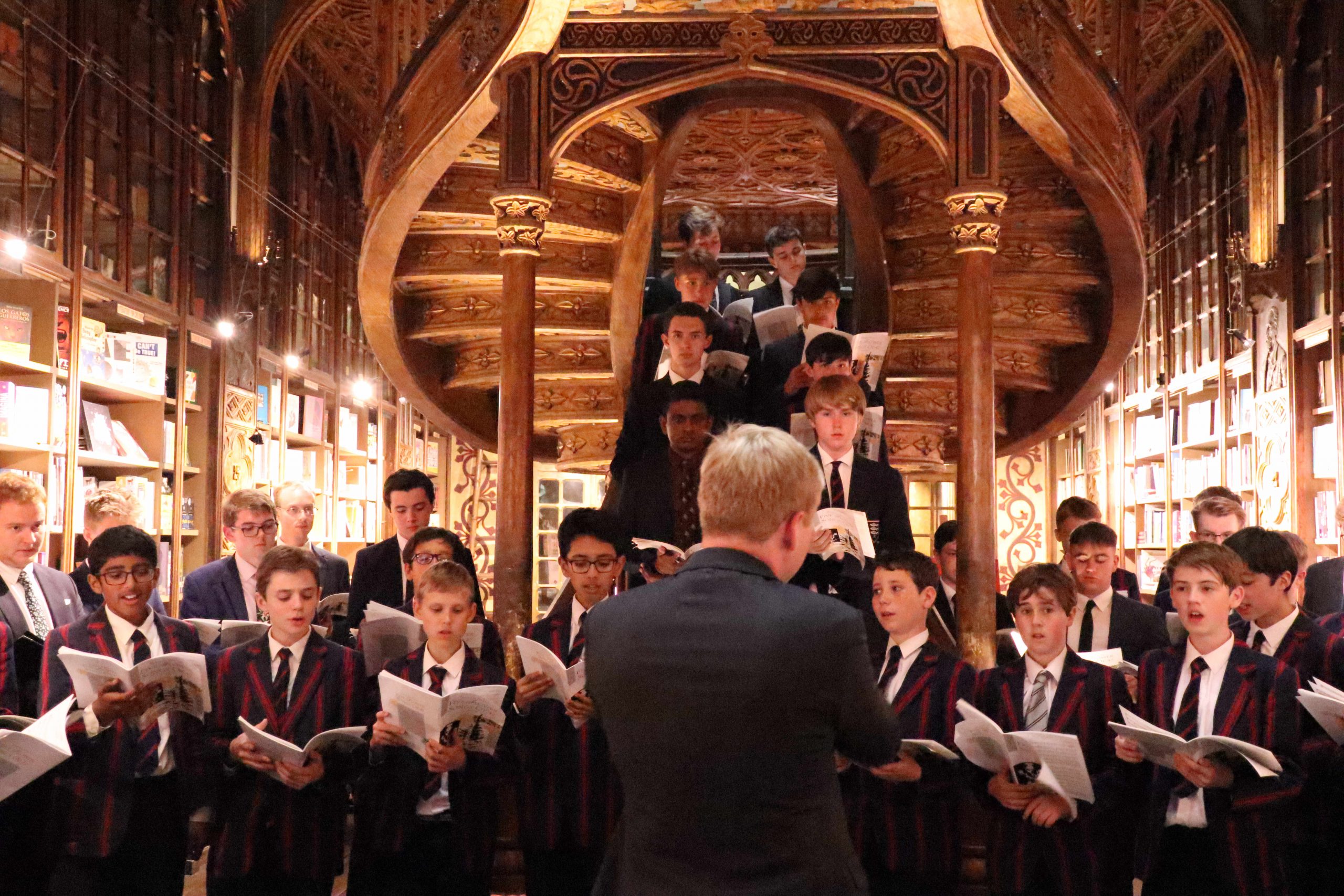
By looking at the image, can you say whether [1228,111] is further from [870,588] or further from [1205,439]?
[870,588]

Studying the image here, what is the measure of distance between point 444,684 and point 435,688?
0.02 m

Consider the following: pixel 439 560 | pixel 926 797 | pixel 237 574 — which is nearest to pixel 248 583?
pixel 237 574

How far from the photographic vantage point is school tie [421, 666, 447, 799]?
124 inches

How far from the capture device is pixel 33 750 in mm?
2672

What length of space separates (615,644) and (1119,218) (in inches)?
181

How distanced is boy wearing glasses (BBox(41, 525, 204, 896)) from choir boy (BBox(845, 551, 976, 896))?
156cm

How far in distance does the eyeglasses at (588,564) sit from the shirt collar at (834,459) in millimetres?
733

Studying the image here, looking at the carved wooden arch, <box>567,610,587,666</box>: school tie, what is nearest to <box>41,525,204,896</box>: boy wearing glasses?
<box>567,610,587,666</box>: school tie

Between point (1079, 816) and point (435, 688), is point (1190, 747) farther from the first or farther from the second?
point (435, 688)

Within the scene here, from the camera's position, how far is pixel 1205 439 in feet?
29.2

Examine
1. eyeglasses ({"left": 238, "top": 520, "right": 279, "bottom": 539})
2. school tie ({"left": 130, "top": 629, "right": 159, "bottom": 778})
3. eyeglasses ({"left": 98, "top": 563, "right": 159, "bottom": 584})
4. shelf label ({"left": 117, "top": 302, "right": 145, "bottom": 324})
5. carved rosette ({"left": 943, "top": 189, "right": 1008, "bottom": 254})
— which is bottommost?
school tie ({"left": 130, "top": 629, "right": 159, "bottom": 778})

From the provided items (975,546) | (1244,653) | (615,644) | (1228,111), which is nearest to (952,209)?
(975,546)

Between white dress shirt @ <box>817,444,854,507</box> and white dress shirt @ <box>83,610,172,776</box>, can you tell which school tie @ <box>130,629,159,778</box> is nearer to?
white dress shirt @ <box>83,610,172,776</box>

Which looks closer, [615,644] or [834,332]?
[615,644]
